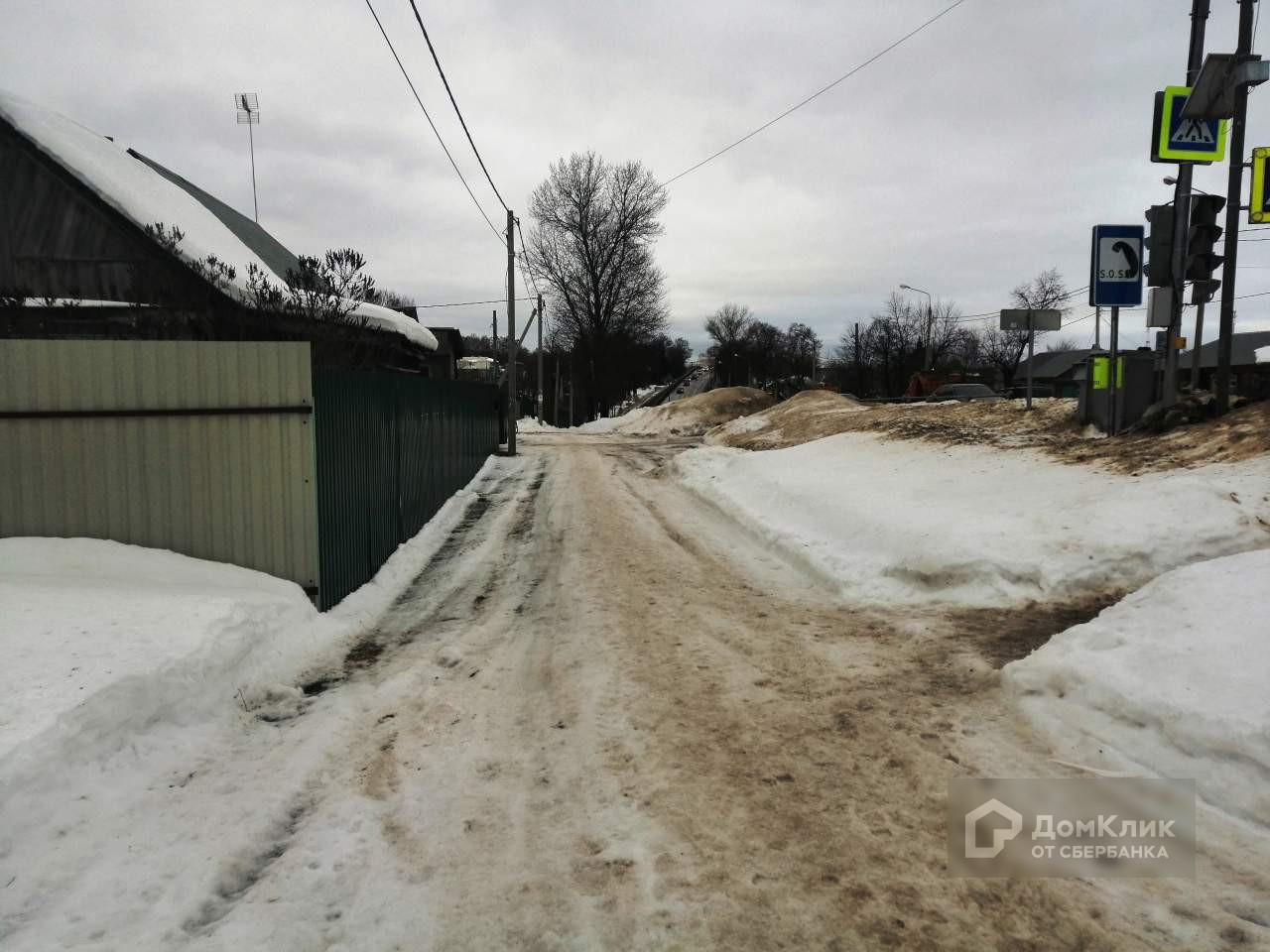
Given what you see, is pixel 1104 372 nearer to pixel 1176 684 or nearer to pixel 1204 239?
pixel 1204 239

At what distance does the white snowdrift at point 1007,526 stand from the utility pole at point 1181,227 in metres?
1.98

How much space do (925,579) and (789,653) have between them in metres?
2.26

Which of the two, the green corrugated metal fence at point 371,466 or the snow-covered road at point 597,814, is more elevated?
the green corrugated metal fence at point 371,466

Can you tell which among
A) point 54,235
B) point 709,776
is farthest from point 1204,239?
point 54,235

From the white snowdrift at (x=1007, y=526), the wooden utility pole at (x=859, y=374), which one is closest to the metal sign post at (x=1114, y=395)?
the white snowdrift at (x=1007, y=526)

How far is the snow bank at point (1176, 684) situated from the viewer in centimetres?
353

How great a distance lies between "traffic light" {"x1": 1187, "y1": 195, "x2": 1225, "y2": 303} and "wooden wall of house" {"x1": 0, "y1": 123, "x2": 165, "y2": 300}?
1603 centimetres

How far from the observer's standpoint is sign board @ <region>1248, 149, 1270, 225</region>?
30.8ft

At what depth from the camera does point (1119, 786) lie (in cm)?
356

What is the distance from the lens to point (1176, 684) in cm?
402

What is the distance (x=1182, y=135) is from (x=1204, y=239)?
1.34 meters

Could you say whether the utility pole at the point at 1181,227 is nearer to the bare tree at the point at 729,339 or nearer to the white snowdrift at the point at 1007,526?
the white snowdrift at the point at 1007,526

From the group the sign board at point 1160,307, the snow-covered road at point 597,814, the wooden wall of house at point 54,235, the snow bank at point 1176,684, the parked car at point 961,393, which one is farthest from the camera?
the parked car at point 961,393

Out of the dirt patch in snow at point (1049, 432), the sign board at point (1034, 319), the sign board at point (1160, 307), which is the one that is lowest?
the dirt patch in snow at point (1049, 432)
